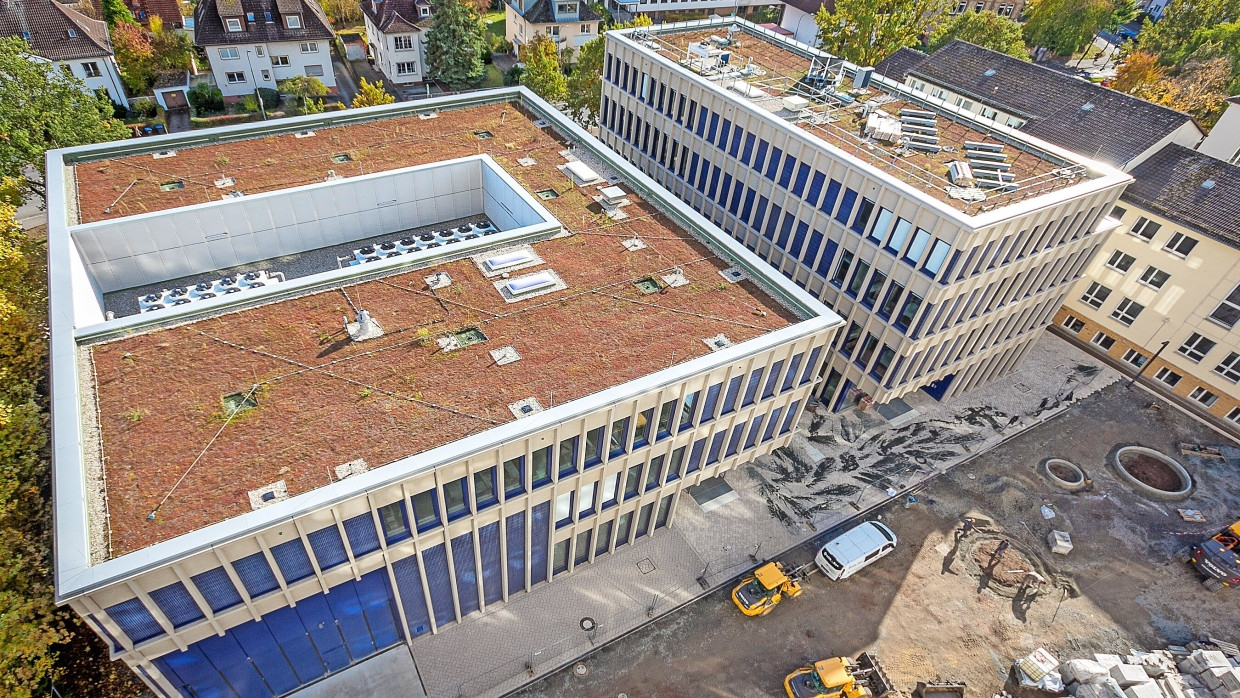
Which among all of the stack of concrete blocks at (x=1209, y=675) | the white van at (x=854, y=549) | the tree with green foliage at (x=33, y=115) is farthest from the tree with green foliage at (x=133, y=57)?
the stack of concrete blocks at (x=1209, y=675)

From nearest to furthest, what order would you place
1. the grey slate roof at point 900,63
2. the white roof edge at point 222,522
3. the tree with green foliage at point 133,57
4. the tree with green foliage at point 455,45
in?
the white roof edge at point 222,522 < the tree with green foliage at point 133,57 < the grey slate roof at point 900,63 < the tree with green foliage at point 455,45

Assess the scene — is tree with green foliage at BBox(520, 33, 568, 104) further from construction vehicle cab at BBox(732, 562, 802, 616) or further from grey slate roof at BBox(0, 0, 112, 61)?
construction vehicle cab at BBox(732, 562, 802, 616)

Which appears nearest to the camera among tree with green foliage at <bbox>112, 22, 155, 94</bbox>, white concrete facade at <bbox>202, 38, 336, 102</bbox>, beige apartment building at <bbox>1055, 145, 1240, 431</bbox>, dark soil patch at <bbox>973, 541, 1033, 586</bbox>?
dark soil patch at <bbox>973, 541, 1033, 586</bbox>

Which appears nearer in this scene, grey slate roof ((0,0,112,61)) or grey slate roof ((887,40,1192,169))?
grey slate roof ((887,40,1192,169))

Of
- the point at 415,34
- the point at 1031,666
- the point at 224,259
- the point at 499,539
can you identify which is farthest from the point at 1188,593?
the point at 415,34

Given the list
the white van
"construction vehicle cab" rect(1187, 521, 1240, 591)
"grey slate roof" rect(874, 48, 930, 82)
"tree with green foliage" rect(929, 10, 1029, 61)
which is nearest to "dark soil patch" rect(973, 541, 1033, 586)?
the white van

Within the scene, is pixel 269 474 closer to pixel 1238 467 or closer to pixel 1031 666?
pixel 1031 666

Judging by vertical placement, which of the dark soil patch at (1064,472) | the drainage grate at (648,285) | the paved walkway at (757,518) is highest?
the drainage grate at (648,285)

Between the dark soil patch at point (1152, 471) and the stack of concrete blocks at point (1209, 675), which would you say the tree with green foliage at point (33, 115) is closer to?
the stack of concrete blocks at point (1209, 675)
